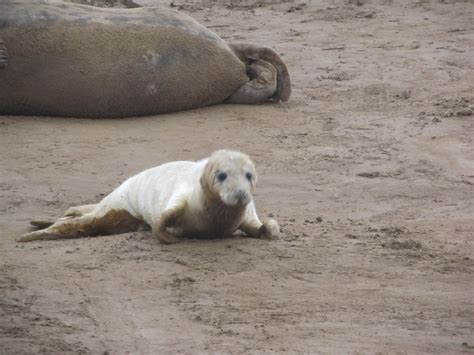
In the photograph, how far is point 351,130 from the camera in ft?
28.3

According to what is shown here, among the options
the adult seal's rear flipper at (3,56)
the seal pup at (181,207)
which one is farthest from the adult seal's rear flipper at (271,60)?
the seal pup at (181,207)

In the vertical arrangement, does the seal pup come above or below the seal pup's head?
below

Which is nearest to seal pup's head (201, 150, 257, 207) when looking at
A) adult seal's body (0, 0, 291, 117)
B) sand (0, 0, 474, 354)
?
sand (0, 0, 474, 354)

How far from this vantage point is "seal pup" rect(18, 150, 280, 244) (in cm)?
573

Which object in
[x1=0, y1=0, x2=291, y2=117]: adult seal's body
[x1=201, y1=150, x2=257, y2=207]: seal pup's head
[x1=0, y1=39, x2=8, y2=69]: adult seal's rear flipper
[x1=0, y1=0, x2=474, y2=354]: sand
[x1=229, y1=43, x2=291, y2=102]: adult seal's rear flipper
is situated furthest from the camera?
[x1=229, y1=43, x2=291, y2=102]: adult seal's rear flipper

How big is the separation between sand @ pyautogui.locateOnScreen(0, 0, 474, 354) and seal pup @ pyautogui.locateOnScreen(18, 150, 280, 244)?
127 mm

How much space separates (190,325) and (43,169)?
3160 millimetres

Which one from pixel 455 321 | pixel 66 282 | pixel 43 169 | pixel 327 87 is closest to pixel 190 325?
pixel 66 282

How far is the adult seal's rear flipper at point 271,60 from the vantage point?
9.52 m

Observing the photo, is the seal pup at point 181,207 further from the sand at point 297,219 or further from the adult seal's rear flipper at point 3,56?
the adult seal's rear flipper at point 3,56

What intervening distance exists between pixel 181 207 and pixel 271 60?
159 inches

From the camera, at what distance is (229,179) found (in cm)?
568

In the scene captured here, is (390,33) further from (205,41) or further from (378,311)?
(378,311)

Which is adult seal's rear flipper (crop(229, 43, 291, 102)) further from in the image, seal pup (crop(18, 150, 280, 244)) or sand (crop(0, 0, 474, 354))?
seal pup (crop(18, 150, 280, 244))
